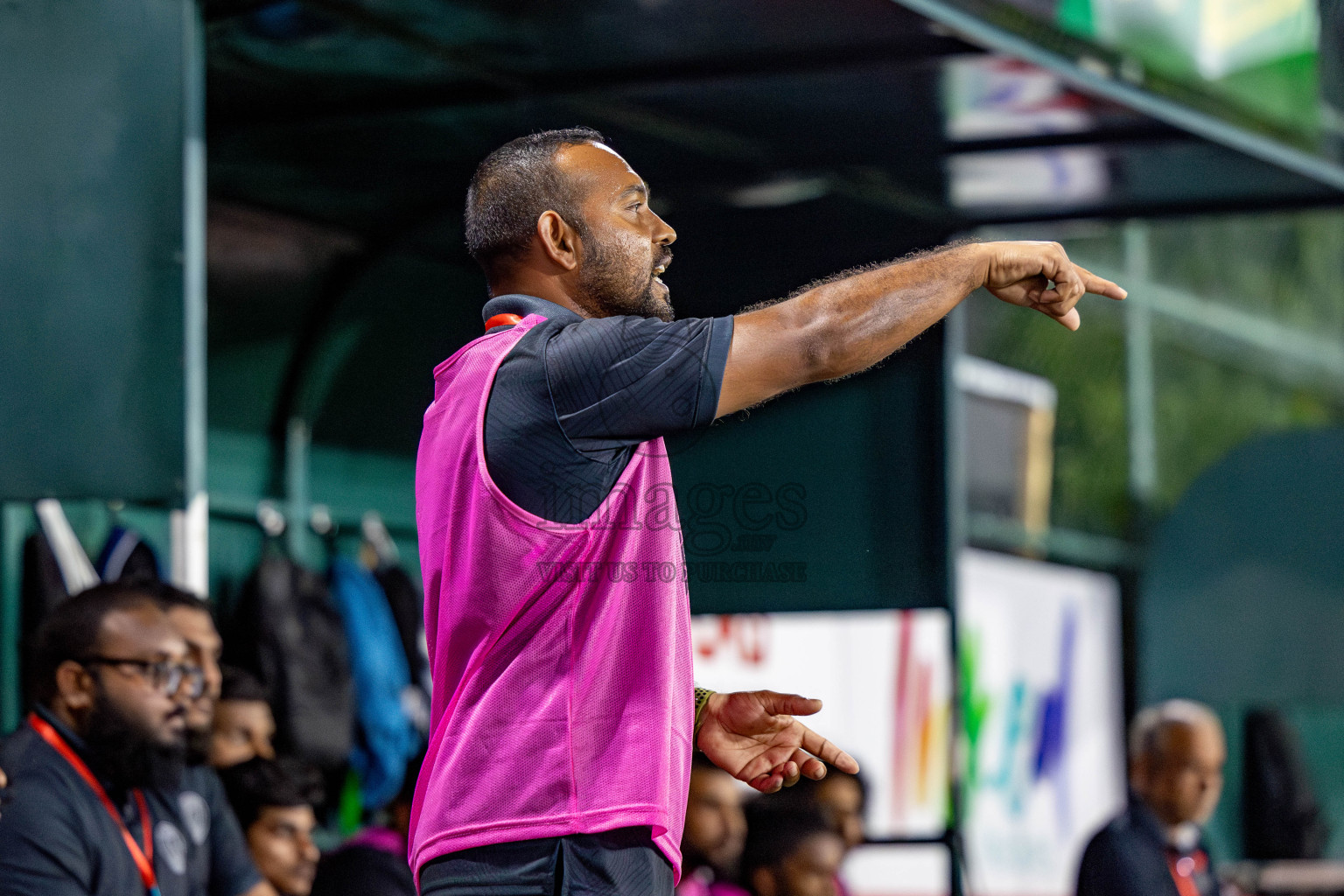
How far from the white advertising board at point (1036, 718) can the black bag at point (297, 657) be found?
435 cm

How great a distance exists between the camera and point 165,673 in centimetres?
488

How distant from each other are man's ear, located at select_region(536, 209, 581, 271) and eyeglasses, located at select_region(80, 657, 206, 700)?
2.49m

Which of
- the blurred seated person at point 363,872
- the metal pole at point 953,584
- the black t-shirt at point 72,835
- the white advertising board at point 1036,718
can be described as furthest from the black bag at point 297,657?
the white advertising board at point 1036,718

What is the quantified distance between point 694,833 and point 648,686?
147 inches

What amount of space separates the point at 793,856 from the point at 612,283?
4.14 m

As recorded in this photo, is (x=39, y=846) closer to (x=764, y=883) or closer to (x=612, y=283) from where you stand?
(x=612, y=283)

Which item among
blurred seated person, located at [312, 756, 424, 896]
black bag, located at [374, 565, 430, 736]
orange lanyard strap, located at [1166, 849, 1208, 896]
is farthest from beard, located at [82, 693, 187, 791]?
orange lanyard strap, located at [1166, 849, 1208, 896]

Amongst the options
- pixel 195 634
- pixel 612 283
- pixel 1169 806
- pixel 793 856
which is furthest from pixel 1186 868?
pixel 612 283

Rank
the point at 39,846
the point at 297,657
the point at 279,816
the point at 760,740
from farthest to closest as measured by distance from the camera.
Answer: the point at 297,657, the point at 279,816, the point at 39,846, the point at 760,740

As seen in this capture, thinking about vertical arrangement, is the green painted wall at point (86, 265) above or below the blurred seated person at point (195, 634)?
above

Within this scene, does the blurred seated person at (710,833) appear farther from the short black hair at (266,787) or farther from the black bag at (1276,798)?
the black bag at (1276,798)

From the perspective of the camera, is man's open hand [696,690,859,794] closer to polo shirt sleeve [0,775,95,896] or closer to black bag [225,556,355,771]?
polo shirt sleeve [0,775,95,896]

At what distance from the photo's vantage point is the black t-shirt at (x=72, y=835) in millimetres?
4434

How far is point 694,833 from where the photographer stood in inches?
242
